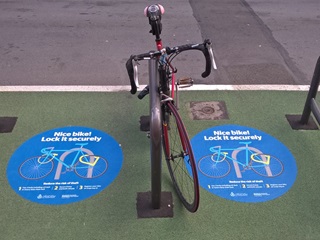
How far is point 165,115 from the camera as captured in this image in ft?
12.1

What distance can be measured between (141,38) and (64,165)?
159 inches

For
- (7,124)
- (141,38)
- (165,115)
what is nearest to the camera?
(165,115)

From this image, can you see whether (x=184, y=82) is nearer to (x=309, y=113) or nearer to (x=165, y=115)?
(x=165, y=115)

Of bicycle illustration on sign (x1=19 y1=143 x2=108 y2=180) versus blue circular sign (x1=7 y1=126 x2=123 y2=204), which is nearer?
blue circular sign (x1=7 y1=126 x2=123 y2=204)

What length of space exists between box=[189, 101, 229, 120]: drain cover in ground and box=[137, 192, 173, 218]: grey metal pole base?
155 centimetres

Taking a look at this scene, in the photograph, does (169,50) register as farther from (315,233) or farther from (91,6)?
(91,6)

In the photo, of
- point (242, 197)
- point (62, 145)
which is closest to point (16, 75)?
point (62, 145)

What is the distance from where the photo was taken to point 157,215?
3.66m

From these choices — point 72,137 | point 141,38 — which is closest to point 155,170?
point 72,137

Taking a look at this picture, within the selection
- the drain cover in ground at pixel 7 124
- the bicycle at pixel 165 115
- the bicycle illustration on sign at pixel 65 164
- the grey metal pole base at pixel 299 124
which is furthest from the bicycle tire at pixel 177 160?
the drain cover in ground at pixel 7 124

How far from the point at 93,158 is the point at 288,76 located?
12.0 ft

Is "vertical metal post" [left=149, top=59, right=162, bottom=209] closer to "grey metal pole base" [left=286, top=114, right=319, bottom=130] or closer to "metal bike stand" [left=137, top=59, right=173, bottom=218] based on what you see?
"metal bike stand" [left=137, top=59, right=173, bottom=218]

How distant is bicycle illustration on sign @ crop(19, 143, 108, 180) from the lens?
4148mm

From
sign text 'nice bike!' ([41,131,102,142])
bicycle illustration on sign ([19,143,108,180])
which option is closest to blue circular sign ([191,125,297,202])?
bicycle illustration on sign ([19,143,108,180])
